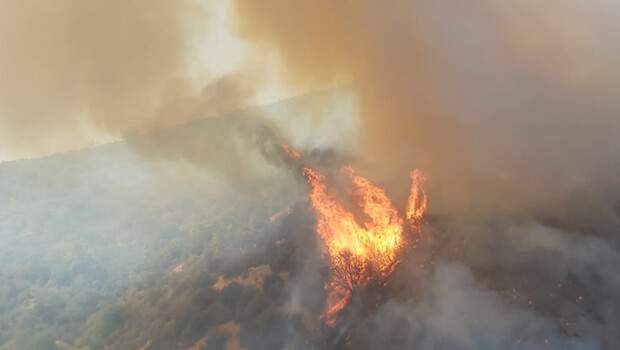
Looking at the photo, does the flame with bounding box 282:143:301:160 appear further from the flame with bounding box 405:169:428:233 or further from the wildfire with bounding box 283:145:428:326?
the flame with bounding box 405:169:428:233

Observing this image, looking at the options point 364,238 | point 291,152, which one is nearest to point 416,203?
point 364,238

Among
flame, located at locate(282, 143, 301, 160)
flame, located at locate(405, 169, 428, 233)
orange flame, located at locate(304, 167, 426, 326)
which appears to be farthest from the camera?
flame, located at locate(282, 143, 301, 160)

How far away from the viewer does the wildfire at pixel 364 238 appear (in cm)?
3444

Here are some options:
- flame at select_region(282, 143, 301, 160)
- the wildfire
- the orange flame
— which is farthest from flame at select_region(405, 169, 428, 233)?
flame at select_region(282, 143, 301, 160)

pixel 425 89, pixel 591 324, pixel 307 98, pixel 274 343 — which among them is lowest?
pixel 591 324

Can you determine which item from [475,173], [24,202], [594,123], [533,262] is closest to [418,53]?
[475,173]

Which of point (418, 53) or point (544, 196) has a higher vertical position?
point (418, 53)

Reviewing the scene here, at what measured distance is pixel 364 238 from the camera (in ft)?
A: 116

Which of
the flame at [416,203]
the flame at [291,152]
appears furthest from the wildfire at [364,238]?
the flame at [291,152]

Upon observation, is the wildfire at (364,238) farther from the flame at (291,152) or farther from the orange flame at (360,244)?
the flame at (291,152)

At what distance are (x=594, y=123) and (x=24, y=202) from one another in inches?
5658

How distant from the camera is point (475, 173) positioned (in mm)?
38500

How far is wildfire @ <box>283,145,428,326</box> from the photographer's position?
34438mm

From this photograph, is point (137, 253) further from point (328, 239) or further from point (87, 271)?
point (328, 239)
